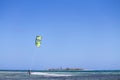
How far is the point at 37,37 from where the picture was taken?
121ft

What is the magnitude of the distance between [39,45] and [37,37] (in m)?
1.25

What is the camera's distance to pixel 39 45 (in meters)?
37.1
